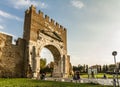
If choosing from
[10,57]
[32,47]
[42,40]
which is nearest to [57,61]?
[42,40]

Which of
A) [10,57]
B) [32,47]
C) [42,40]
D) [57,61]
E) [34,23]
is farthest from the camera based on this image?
[57,61]

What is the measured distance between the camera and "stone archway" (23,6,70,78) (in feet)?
63.9

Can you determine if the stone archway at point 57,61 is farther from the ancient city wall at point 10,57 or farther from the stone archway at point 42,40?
the ancient city wall at point 10,57

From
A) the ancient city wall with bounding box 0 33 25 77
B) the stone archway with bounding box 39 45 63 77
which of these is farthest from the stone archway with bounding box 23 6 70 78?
the ancient city wall with bounding box 0 33 25 77

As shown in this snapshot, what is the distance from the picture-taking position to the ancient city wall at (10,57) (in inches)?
671

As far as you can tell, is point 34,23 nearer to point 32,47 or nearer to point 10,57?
point 32,47

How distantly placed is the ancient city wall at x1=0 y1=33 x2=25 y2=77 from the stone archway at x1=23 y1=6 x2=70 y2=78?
684 mm

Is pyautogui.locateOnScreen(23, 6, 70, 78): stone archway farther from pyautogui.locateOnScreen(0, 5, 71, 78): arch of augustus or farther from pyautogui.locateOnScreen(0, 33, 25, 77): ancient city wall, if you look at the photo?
pyautogui.locateOnScreen(0, 33, 25, 77): ancient city wall

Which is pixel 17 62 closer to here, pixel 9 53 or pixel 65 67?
pixel 9 53

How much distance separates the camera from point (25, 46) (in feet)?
63.8

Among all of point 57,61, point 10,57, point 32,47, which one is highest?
point 32,47

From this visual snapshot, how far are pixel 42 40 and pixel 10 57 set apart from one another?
209 inches

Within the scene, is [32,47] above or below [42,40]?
below

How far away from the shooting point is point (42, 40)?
71.7 ft
